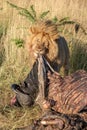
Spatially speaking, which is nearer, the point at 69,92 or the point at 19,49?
the point at 69,92

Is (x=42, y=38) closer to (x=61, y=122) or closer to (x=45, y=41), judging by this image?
(x=45, y=41)

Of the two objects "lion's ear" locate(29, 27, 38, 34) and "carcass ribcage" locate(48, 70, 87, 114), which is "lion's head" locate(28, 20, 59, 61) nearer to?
"lion's ear" locate(29, 27, 38, 34)

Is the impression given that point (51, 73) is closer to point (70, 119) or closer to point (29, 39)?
point (29, 39)

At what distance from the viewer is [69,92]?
336 centimetres

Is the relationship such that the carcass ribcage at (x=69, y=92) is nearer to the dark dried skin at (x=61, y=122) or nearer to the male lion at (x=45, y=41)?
the dark dried skin at (x=61, y=122)

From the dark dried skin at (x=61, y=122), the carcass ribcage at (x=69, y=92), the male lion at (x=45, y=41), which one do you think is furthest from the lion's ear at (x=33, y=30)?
the dark dried skin at (x=61, y=122)

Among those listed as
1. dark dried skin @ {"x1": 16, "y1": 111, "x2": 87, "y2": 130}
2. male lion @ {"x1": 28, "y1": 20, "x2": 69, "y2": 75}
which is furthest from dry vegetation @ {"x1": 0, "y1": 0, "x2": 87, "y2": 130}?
dark dried skin @ {"x1": 16, "y1": 111, "x2": 87, "y2": 130}

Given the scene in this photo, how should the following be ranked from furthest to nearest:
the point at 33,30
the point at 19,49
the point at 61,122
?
the point at 19,49, the point at 33,30, the point at 61,122

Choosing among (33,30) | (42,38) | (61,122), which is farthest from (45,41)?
(61,122)

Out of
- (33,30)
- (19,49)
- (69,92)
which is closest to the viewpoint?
(69,92)

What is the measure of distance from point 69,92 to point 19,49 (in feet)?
6.78

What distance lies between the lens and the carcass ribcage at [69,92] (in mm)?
3228

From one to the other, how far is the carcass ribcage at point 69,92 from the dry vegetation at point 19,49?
58 centimetres

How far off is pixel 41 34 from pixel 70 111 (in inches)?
36.7
